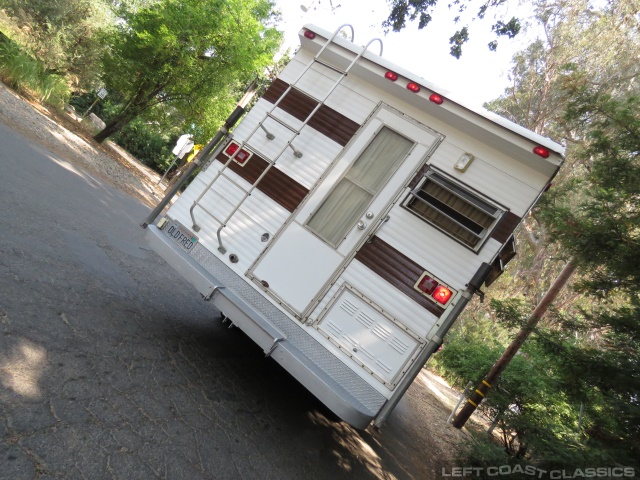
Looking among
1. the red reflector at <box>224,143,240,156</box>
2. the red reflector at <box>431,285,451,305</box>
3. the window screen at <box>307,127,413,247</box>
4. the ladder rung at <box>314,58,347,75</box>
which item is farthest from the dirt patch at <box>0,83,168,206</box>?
the red reflector at <box>431,285,451,305</box>

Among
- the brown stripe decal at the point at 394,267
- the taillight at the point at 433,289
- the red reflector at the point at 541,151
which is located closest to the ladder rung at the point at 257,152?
the brown stripe decal at the point at 394,267

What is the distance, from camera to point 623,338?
205 inches

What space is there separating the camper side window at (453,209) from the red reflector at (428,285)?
464mm

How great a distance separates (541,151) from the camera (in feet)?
13.9

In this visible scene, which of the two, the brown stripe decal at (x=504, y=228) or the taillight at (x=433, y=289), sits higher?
the brown stripe decal at (x=504, y=228)

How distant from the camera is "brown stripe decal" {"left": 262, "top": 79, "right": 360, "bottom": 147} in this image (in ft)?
16.4

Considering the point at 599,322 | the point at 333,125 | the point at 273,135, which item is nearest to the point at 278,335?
the point at 273,135

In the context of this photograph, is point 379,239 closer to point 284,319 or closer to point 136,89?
point 284,319

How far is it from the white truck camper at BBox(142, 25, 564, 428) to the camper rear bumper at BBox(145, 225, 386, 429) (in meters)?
0.01

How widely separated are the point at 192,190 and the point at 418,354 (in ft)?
9.66

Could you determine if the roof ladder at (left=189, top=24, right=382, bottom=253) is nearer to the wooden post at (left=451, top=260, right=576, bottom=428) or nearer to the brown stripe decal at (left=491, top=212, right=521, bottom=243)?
the brown stripe decal at (left=491, top=212, right=521, bottom=243)

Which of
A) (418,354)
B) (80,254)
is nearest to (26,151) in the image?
(80,254)

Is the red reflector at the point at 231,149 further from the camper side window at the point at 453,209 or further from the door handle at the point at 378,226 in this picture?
the camper side window at the point at 453,209

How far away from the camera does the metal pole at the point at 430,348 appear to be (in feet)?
13.4
